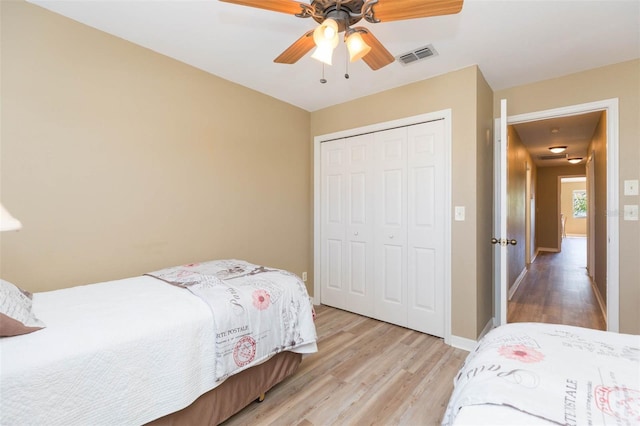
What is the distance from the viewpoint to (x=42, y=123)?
1.83 metres

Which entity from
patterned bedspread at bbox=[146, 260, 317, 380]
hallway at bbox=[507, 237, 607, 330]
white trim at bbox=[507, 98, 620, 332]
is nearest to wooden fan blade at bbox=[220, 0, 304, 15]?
patterned bedspread at bbox=[146, 260, 317, 380]

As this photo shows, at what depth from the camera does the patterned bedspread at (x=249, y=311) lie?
5.08ft


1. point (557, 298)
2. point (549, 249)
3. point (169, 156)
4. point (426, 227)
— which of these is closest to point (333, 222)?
point (426, 227)

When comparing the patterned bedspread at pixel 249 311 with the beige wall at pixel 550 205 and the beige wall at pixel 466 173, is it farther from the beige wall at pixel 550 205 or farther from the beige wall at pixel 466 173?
the beige wall at pixel 550 205

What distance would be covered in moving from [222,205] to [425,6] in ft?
7.34

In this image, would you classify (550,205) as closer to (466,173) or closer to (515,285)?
(515,285)

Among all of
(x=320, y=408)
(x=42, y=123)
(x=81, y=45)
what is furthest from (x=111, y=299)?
(x=81, y=45)

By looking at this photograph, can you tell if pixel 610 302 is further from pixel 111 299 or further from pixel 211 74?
pixel 211 74

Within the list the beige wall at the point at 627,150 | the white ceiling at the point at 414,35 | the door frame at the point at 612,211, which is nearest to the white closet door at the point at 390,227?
the white ceiling at the point at 414,35

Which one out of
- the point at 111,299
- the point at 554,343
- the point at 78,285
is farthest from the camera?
the point at 78,285

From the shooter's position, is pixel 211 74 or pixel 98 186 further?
pixel 211 74

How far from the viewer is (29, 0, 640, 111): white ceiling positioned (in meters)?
1.83

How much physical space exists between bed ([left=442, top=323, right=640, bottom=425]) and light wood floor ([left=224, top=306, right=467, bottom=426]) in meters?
0.87

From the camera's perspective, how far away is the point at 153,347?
4.19 feet
